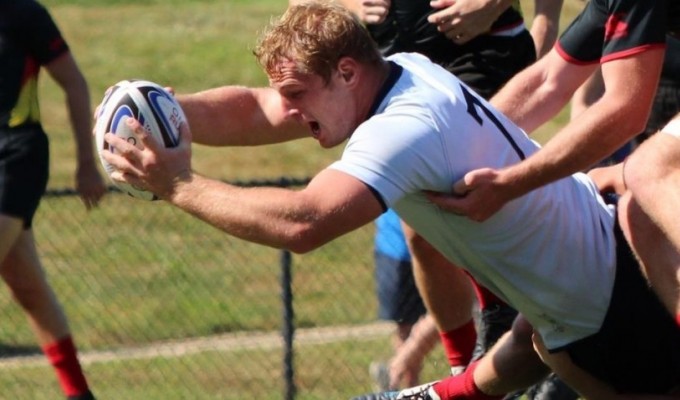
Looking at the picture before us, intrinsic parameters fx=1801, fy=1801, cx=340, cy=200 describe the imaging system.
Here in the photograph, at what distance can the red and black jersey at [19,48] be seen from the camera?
7715 mm

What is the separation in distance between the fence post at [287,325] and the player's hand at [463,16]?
2.03m

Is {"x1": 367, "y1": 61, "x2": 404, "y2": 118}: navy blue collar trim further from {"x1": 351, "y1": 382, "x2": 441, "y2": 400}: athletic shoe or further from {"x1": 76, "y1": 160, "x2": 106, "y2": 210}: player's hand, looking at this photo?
{"x1": 76, "y1": 160, "x2": 106, "y2": 210}: player's hand

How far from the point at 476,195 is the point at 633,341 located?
853 millimetres

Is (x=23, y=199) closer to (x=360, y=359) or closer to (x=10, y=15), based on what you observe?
(x=10, y=15)

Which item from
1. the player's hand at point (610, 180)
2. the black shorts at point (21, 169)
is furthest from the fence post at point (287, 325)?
the player's hand at point (610, 180)

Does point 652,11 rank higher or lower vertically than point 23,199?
higher

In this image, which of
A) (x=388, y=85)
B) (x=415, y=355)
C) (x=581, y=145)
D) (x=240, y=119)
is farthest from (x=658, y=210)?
(x=415, y=355)

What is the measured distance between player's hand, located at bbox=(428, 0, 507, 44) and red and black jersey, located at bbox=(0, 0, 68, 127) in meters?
1.77

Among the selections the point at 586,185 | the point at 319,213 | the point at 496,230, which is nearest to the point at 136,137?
the point at 319,213

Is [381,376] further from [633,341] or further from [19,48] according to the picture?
[633,341]

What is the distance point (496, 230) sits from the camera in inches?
226

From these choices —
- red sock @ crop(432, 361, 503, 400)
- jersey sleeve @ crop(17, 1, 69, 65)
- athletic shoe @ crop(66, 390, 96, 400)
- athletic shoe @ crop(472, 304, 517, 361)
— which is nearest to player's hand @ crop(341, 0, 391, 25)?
athletic shoe @ crop(472, 304, 517, 361)

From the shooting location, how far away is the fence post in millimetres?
8781

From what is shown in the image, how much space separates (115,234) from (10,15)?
2999 mm
